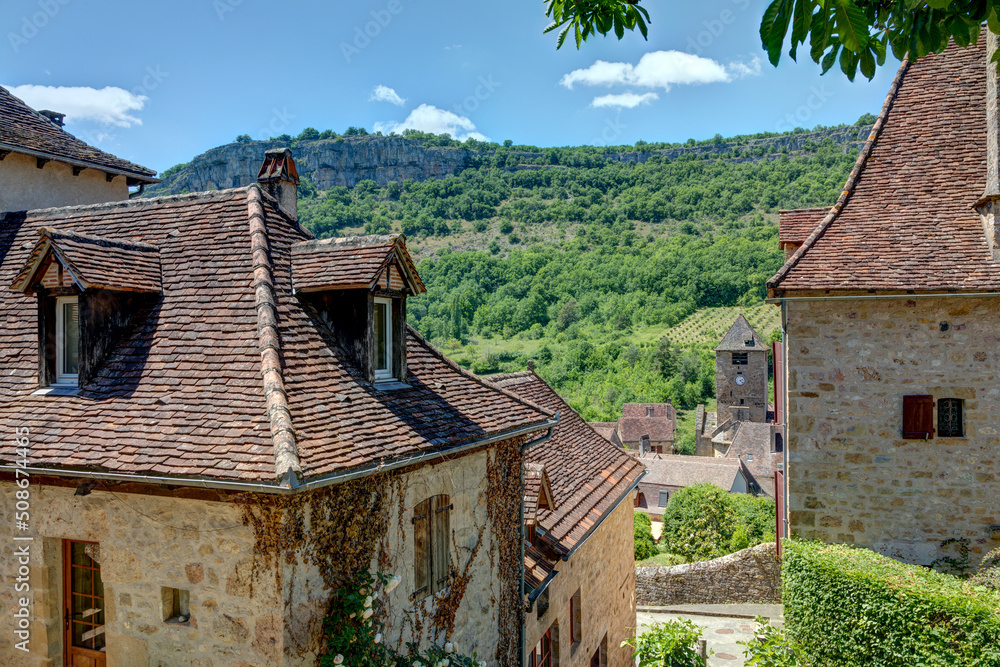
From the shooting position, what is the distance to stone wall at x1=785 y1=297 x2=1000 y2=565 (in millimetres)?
9891

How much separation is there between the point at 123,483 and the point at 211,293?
2.07 metres

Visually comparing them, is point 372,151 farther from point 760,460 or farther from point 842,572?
point 842,572

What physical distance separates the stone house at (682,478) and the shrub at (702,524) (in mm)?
16356

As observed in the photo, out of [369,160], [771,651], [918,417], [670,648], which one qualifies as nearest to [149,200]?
[670,648]

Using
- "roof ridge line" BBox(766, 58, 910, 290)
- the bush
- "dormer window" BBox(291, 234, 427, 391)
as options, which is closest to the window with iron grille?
"roof ridge line" BBox(766, 58, 910, 290)

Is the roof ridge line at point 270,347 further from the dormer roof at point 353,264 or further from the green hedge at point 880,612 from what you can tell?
the green hedge at point 880,612

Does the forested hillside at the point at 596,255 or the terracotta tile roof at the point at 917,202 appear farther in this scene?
the forested hillside at the point at 596,255

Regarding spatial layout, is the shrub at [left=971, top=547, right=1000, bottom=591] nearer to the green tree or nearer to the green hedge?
the green hedge

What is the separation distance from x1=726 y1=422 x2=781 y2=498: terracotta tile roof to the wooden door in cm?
5597

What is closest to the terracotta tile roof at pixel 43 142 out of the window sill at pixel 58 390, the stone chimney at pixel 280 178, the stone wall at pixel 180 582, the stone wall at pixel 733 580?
the stone chimney at pixel 280 178

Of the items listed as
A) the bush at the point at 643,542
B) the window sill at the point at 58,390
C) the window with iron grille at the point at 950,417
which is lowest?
the bush at the point at 643,542

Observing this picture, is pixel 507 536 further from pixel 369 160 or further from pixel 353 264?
pixel 369 160

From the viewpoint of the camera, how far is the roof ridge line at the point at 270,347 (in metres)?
4.70

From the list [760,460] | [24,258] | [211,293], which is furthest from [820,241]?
[760,460]
